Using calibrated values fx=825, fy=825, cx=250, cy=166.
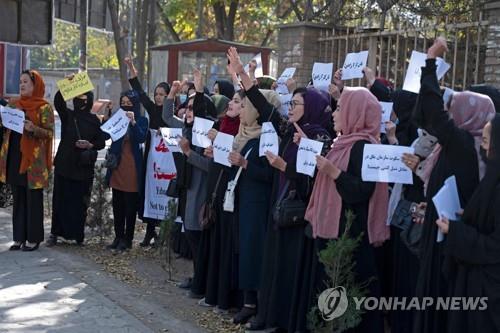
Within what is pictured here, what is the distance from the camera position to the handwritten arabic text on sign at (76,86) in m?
8.22

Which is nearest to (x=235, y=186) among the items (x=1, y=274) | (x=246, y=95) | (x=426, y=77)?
(x=246, y=95)

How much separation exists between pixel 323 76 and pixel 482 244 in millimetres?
3515

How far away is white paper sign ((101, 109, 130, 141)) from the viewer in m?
8.29

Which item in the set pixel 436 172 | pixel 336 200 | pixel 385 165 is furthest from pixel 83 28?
pixel 436 172

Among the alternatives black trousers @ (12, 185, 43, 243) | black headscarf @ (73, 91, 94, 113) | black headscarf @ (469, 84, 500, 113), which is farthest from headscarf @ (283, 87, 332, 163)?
black trousers @ (12, 185, 43, 243)

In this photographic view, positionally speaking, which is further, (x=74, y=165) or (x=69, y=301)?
(x=74, y=165)

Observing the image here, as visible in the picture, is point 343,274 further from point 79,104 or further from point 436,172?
point 79,104

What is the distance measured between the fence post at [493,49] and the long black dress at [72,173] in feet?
13.5

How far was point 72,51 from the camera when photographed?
7781 centimetres

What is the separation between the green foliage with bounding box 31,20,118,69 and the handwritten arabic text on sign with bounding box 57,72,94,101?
113 feet

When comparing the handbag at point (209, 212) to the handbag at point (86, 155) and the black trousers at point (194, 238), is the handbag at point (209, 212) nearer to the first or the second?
the black trousers at point (194, 238)

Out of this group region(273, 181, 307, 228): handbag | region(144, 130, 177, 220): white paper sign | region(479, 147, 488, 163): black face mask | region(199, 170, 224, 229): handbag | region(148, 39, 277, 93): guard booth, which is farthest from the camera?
region(148, 39, 277, 93): guard booth

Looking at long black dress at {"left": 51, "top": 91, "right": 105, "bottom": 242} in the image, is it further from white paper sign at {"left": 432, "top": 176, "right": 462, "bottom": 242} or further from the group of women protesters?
white paper sign at {"left": 432, "top": 176, "right": 462, "bottom": 242}

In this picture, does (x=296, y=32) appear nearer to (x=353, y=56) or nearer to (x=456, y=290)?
(x=353, y=56)
